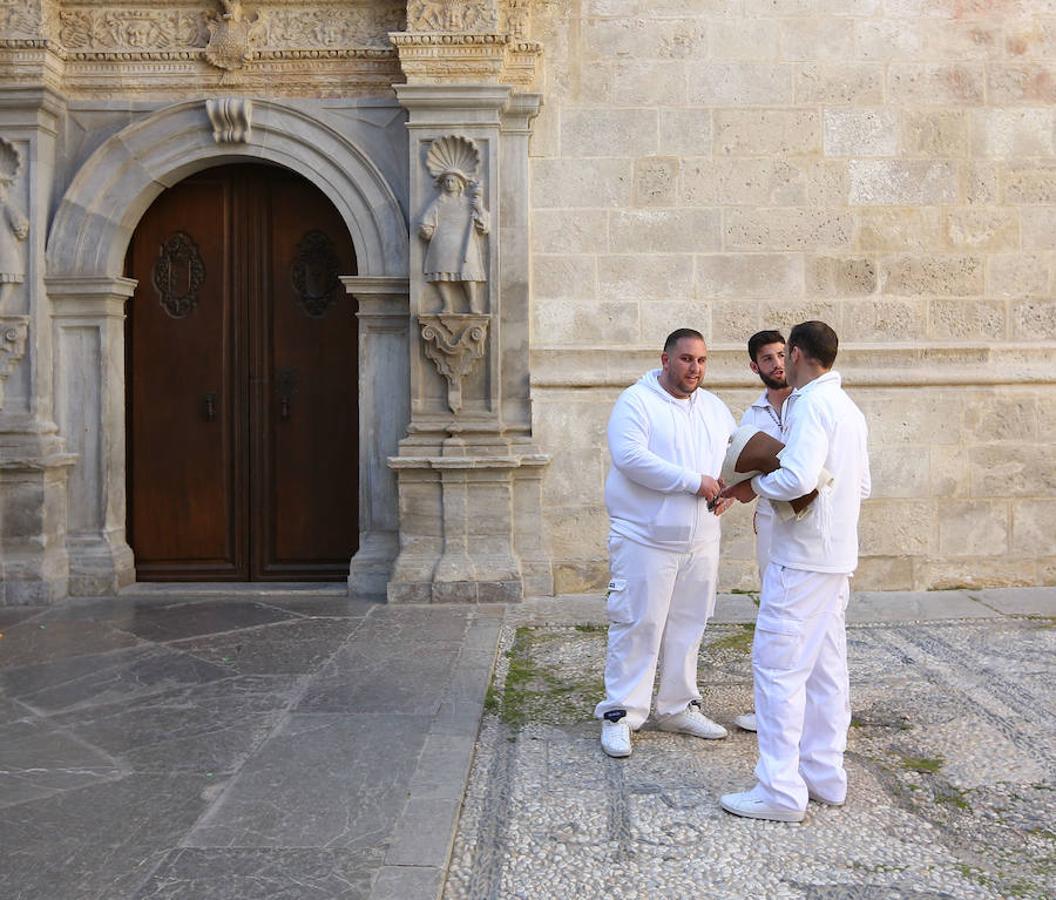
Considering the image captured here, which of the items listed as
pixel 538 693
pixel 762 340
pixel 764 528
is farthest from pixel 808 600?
pixel 538 693

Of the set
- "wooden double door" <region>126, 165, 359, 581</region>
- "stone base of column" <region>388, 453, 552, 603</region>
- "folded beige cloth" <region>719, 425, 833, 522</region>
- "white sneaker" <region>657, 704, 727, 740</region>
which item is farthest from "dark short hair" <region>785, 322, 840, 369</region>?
"wooden double door" <region>126, 165, 359, 581</region>

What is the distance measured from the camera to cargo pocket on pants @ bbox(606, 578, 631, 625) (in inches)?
167

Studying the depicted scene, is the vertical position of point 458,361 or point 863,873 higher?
point 458,361

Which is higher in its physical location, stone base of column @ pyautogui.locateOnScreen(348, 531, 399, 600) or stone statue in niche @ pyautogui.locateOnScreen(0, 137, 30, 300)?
stone statue in niche @ pyautogui.locateOnScreen(0, 137, 30, 300)

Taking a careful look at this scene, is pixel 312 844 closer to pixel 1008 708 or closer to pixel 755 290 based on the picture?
pixel 1008 708

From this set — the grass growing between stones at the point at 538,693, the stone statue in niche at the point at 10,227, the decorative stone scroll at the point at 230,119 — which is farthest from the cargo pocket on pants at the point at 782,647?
the stone statue in niche at the point at 10,227

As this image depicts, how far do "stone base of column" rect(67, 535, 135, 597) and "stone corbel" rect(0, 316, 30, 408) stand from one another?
1302 mm

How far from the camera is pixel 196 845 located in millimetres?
3295

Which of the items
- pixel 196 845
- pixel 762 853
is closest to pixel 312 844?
pixel 196 845

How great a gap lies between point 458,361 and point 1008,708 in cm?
405

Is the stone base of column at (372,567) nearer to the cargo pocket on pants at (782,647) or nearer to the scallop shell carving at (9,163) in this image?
the scallop shell carving at (9,163)

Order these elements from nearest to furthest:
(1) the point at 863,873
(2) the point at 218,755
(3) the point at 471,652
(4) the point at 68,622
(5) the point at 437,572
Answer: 1. (1) the point at 863,873
2. (2) the point at 218,755
3. (3) the point at 471,652
4. (4) the point at 68,622
5. (5) the point at 437,572

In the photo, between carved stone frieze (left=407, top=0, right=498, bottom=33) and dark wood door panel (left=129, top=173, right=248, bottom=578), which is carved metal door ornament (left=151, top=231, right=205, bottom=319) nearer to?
dark wood door panel (left=129, top=173, right=248, bottom=578)

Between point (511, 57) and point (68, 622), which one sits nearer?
point (68, 622)
